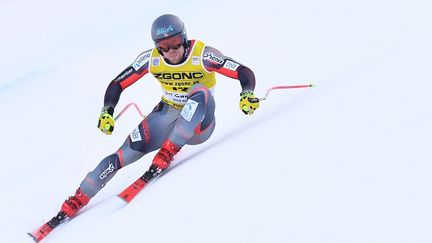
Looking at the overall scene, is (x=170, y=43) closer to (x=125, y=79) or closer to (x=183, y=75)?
(x=183, y=75)

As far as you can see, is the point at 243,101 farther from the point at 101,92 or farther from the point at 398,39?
the point at 101,92

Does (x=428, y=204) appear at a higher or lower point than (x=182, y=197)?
lower

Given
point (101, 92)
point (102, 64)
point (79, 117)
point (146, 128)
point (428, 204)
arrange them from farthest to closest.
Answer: point (102, 64), point (101, 92), point (79, 117), point (146, 128), point (428, 204)

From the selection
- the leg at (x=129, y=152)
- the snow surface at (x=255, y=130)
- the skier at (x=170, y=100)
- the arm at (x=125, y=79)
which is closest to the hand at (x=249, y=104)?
the skier at (x=170, y=100)

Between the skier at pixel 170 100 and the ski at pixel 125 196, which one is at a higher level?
the skier at pixel 170 100

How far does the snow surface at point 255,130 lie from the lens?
1.61 metres

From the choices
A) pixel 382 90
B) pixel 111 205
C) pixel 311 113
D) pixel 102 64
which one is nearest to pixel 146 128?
pixel 111 205

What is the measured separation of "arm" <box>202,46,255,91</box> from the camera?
3.13 m

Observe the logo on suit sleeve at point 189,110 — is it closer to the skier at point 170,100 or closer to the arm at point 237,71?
the skier at point 170,100

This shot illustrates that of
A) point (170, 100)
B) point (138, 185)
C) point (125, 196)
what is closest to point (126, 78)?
point (170, 100)

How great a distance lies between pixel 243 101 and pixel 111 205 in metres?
0.96

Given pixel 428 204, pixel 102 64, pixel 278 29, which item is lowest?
pixel 428 204

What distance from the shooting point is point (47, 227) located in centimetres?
290

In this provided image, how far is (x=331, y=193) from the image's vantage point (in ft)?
5.37
